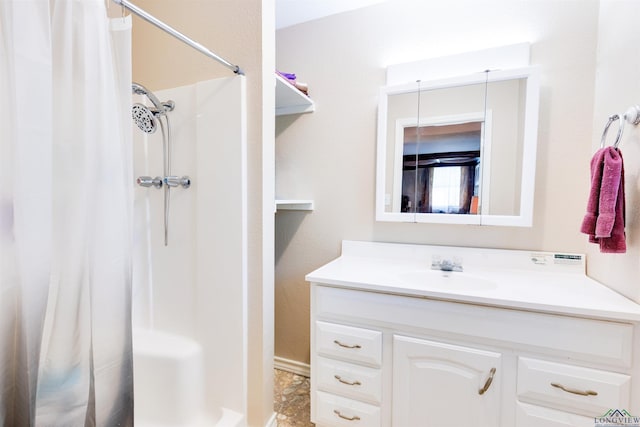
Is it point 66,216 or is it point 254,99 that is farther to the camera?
point 254,99

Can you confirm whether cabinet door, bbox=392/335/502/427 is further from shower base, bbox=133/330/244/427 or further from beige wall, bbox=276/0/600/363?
shower base, bbox=133/330/244/427

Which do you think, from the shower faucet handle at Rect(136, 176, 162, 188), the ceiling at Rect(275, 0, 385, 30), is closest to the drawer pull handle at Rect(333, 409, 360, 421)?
the shower faucet handle at Rect(136, 176, 162, 188)

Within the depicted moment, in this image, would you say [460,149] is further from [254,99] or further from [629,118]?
[254,99]

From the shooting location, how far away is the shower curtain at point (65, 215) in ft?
1.77

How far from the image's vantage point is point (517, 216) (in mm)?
1318

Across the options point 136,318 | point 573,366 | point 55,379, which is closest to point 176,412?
point 136,318

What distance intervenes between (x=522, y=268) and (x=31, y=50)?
6.22ft

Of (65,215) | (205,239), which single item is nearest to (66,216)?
(65,215)

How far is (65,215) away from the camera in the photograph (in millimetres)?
643

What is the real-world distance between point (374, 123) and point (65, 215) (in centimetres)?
144

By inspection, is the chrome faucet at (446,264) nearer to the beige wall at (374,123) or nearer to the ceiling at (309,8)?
the beige wall at (374,123)

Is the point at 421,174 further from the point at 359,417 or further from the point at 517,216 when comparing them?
the point at 359,417

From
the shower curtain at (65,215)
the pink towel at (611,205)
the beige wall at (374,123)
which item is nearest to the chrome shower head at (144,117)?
the shower curtain at (65,215)

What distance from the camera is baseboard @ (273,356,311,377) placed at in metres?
1.81
